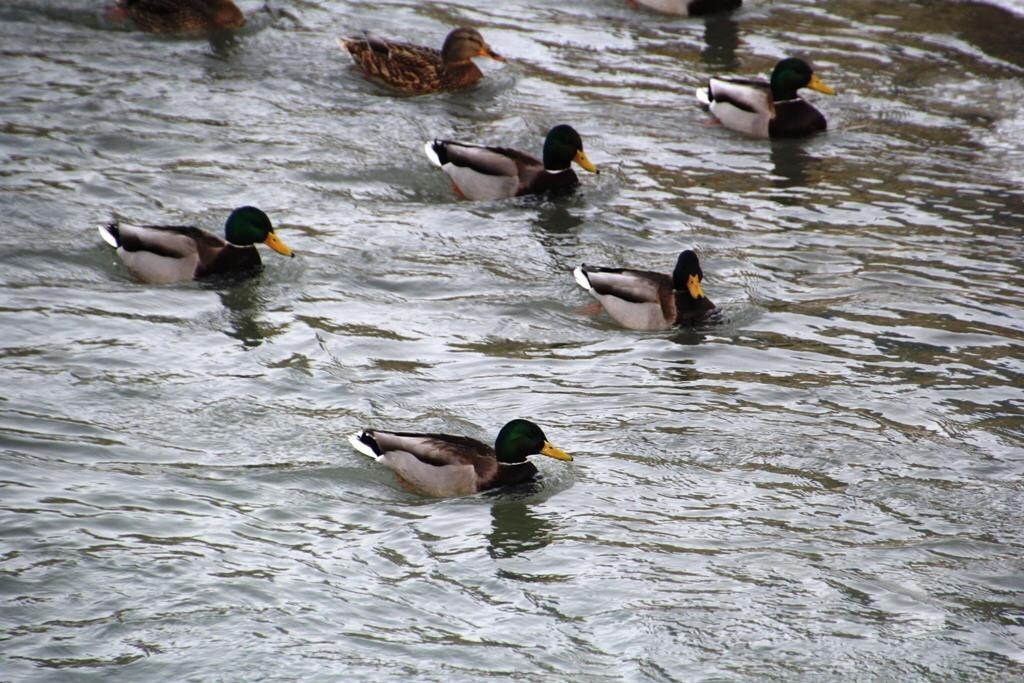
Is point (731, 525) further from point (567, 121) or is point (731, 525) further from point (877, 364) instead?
point (567, 121)

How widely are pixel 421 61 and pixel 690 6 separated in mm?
4575

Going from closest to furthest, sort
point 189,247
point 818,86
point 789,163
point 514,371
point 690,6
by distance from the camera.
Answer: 1. point 514,371
2. point 189,247
3. point 789,163
4. point 818,86
5. point 690,6

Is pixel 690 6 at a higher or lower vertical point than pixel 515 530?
higher

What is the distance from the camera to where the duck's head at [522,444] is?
870cm

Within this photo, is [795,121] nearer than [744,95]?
Yes

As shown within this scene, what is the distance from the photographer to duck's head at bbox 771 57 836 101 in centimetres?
1508

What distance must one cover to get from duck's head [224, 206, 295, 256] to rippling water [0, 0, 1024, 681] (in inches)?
12.3

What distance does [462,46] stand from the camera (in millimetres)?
15492

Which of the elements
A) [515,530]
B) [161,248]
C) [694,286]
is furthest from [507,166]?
[515,530]

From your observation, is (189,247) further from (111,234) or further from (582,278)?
(582,278)

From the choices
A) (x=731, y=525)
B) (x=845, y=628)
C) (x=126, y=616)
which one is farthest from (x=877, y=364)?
(x=126, y=616)

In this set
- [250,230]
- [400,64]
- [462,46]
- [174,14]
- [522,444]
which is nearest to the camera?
[522,444]

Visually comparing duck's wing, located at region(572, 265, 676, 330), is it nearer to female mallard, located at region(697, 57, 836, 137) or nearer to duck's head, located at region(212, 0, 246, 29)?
female mallard, located at region(697, 57, 836, 137)

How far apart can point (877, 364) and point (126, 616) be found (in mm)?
5740
